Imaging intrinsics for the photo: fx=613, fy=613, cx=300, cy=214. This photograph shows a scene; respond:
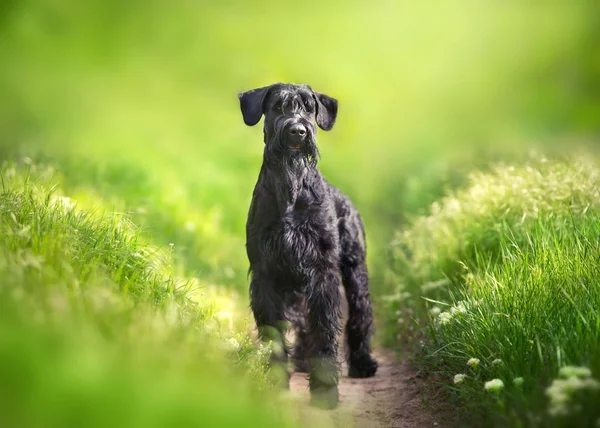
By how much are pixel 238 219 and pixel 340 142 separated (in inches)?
182

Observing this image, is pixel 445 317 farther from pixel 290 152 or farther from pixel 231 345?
pixel 290 152

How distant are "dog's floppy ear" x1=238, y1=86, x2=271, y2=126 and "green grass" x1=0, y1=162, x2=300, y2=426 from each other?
3.72 ft

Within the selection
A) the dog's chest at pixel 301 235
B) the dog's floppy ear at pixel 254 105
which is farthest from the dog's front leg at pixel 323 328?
the dog's floppy ear at pixel 254 105

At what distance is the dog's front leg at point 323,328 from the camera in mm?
4094

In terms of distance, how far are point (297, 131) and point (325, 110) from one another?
2.11ft

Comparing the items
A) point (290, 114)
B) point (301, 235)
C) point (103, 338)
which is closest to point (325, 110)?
point (290, 114)

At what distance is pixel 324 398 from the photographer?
4059 mm

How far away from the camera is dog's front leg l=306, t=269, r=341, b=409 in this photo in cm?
409

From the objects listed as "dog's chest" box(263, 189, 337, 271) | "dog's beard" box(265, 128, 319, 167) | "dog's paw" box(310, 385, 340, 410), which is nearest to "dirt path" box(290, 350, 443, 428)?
"dog's paw" box(310, 385, 340, 410)

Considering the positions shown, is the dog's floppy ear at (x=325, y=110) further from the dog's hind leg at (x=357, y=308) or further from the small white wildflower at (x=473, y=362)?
the small white wildflower at (x=473, y=362)

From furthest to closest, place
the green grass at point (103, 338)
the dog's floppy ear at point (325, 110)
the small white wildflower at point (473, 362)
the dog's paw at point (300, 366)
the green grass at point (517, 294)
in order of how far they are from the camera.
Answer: the dog's paw at point (300, 366), the dog's floppy ear at point (325, 110), the small white wildflower at point (473, 362), the green grass at point (517, 294), the green grass at point (103, 338)

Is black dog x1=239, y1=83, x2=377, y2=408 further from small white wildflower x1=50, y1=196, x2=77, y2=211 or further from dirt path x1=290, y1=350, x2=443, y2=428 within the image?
small white wildflower x1=50, y1=196, x2=77, y2=211

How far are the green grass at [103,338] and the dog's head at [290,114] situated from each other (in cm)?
108

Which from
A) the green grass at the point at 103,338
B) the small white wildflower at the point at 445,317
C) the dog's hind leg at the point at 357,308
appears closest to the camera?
the green grass at the point at 103,338
